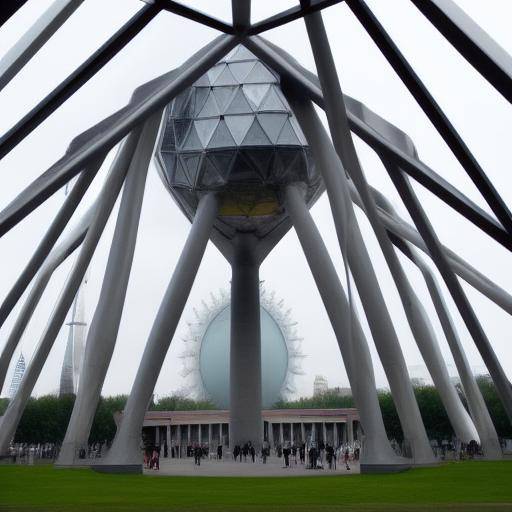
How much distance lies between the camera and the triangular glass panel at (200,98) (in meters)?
41.6

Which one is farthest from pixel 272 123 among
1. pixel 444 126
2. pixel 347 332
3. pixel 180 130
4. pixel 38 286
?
pixel 444 126

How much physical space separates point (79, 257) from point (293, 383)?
68.8 m

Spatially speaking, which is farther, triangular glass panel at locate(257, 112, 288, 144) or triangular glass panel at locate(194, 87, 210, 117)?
triangular glass panel at locate(194, 87, 210, 117)

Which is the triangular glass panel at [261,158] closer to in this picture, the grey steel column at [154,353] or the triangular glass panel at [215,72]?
the triangular glass panel at [215,72]

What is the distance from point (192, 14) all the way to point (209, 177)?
75.5ft

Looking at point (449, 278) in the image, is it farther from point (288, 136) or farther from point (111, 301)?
point (288, 136)

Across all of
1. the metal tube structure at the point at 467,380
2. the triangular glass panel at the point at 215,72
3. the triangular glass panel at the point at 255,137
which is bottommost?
the metal tube structure at the point at 467,380

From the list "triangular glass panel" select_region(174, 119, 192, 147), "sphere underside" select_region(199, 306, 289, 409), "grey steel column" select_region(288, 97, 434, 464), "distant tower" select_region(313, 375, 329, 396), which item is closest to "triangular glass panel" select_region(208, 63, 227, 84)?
"triangular glass panel" select_region(174, 119, 192, 147)

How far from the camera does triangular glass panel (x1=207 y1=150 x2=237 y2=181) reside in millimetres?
41094

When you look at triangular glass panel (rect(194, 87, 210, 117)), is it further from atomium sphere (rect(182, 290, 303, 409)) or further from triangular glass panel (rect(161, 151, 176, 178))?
atomium sphere (rect(182, 290, 303, 409))

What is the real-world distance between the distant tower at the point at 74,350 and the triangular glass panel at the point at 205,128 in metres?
76.4

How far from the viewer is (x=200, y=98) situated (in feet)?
137

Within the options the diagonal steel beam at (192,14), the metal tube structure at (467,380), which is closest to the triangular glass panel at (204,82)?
the metal tube structure at (467,380)

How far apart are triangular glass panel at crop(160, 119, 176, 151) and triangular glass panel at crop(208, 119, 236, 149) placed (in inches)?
101
